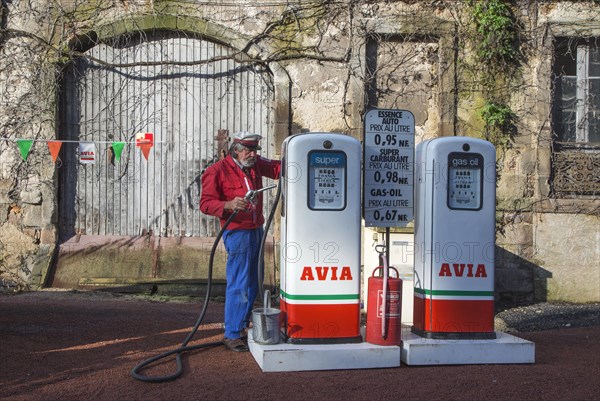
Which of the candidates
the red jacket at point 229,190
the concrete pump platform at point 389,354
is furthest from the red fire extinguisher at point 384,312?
the red jacket at point 229,190

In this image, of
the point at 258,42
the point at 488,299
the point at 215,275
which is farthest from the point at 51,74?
the point at 488,299

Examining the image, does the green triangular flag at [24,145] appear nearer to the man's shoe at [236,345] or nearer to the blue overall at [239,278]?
the blue overall at [239,278]

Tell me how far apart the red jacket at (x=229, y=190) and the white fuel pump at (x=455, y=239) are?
137 centimetres

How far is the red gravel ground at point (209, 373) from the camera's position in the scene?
5215mm

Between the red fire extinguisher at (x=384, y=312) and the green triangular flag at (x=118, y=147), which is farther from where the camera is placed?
the green triangular flag at (x=118, y=147)

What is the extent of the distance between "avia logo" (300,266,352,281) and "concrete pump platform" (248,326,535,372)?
52cm

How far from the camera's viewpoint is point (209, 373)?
5.72 meters

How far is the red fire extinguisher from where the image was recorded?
6.02 meters

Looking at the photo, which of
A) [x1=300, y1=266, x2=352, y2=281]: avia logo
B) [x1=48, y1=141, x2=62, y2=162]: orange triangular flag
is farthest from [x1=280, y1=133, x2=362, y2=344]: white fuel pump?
[x1=48, y1=141, x2=62, y2=162]: orange triangular flag

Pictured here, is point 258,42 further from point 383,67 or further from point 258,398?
point 258,398

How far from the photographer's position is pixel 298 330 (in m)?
6.08

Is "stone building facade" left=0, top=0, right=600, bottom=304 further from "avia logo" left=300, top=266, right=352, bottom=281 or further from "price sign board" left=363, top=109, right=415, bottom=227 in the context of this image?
"avia logo" left=300, top=266, right=352, bottom=281

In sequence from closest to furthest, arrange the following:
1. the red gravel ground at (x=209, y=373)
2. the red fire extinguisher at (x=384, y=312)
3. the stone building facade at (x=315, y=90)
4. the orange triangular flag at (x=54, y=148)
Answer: the red gravel ground at (x=209, y=373) → the red fire extinguisher at (x=384, y=312) → the orange triangular flag at (x=54, y=148) → the stone building facade at (x=315, y=90)

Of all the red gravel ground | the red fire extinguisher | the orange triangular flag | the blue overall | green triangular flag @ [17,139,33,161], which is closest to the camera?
the red gravel ground
